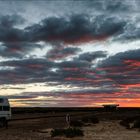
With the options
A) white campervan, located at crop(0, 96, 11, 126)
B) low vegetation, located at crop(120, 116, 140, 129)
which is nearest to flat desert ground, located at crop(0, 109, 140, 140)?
low vegetation, located at crop(120, 116, 140, 129)

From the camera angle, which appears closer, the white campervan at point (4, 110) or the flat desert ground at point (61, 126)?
the flat desert ground at point (61, 126)

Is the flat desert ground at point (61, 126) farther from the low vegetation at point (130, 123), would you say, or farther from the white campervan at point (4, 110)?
the white campervan at point (4, 110)

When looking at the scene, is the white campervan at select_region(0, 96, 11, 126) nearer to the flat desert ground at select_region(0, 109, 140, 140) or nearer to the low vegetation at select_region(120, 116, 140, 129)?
the flat desert ground at select_region(0, 109, 140, 140)

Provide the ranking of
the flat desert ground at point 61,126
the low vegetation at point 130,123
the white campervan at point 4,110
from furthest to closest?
the white campervan at point 4,110 → the low vegetation at point 130,123 → the flat desert ground at point 61,126

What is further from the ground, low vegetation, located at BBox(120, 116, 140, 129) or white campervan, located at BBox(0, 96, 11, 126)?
white campervan, located at BBox(0, 96, 11, 126)

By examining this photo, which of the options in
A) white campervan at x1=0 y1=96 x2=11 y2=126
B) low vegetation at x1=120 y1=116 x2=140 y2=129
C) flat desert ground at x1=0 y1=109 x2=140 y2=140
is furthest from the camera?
white campervan at x1=0 y1=96 x2=11 y2=126

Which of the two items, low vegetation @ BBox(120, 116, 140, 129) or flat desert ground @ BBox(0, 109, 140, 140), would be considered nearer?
flat desert ground @ BBox(0, 109, 140, 140)

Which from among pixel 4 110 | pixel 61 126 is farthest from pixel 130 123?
pixel 4 110

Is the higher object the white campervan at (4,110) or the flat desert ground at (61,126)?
the white campervan at (4,110)

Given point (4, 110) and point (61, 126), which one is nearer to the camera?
point (4, 110)

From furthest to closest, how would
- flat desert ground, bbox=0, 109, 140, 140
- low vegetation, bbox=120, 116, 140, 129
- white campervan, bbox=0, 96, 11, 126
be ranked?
white campervan, bbox=0, 96, 11, 126 < low vegetation, bbox=120, 116, 140, 129 < flat desert ground, bbox=0, 109, 140, 140

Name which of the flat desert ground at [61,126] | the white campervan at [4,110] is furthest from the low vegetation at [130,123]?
the white campervan at [4,110]

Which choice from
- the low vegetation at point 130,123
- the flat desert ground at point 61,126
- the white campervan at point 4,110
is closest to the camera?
the flat desert ground at point 61,126

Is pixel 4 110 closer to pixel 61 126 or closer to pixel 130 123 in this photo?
pixel 61 126
